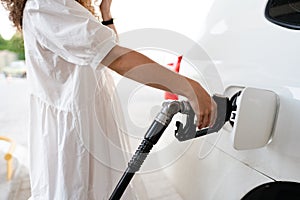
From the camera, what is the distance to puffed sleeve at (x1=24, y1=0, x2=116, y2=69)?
49 cm

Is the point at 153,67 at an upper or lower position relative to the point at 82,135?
upper

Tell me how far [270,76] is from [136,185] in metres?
0.51

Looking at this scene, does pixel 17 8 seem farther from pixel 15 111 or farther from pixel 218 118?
pixel 15 111

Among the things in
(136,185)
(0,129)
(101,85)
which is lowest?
(0,129)

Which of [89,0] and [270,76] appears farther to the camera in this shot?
[89,0]

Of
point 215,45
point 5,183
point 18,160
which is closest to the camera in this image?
point 215,45

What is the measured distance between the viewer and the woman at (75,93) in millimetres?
499

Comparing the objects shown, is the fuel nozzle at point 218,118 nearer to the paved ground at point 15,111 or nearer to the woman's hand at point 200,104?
the woman's hand at point 200,104

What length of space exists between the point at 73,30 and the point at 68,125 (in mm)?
268

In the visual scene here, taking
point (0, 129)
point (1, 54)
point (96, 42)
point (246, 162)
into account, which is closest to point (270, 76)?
point (246, 162)

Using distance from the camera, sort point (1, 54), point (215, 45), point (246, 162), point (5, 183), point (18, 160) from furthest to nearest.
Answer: point (18, 160) → point (5, 183) → point (1, 54) → point (215, 45) → point (246, 162)

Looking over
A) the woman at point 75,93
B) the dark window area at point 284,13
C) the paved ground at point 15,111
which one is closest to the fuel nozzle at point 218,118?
the woman at point 75,93

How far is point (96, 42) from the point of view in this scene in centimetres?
49

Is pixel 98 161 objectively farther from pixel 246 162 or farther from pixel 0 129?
pixel 0 129
